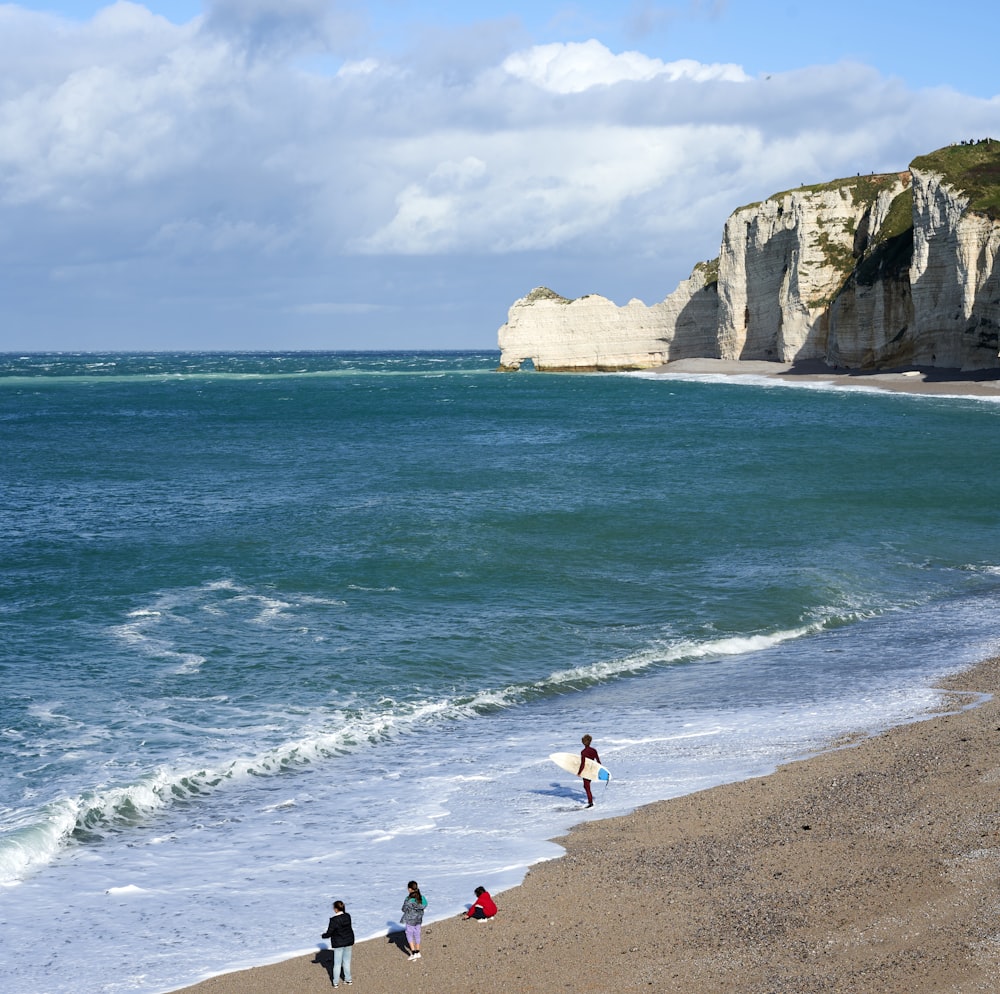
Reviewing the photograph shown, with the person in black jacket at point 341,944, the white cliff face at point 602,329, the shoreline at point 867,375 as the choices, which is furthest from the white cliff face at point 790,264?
the person in black jacket at point 341,944

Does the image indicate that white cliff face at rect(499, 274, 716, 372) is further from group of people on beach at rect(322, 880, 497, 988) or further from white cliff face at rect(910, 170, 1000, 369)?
group of people on beach at rect(322, 880, 497, 988)

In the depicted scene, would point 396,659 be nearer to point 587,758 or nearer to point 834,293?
point 587,758

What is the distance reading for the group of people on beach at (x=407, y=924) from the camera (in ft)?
36.7

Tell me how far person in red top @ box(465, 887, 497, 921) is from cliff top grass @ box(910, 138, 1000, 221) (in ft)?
270

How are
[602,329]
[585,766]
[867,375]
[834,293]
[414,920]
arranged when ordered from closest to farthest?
[414,920]
[585,766]
[867,375]
[834,293]
[602,329]

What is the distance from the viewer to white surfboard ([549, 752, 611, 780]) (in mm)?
15742

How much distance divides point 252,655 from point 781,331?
10193 cm

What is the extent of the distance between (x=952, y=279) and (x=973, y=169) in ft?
34.9

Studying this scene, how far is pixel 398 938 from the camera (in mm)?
12031

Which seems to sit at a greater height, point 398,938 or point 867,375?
point 867,375

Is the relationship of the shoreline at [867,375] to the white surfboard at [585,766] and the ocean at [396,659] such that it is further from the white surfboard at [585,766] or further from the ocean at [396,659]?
the white surfboard at [585,766]

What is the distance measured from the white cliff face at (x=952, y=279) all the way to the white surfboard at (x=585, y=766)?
2935 inches

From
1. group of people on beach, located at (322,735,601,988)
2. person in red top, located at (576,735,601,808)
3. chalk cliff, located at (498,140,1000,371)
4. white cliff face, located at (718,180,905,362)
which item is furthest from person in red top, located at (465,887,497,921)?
white cliff face, located at (718,180,905,362)

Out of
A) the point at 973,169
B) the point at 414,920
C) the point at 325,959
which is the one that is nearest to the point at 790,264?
the point at 973,169
